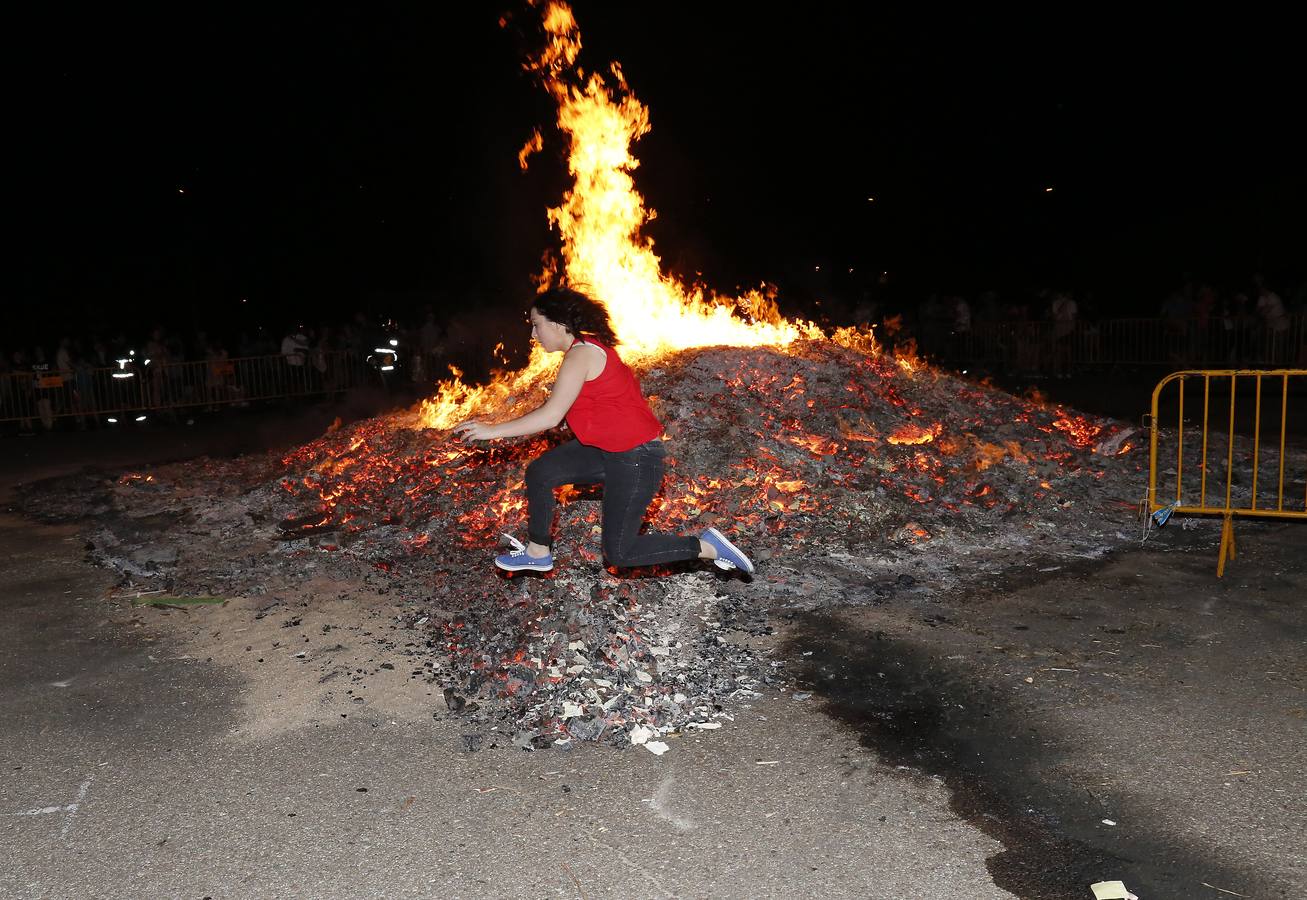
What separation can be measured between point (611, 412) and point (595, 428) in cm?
12

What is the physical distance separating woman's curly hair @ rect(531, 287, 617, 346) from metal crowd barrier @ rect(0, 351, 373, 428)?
711 inches

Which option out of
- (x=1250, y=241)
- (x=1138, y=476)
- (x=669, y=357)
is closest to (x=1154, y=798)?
(x=1138, y=476)

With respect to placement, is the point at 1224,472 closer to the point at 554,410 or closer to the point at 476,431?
the point at 554,410

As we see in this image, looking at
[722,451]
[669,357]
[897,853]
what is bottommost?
[897,853]

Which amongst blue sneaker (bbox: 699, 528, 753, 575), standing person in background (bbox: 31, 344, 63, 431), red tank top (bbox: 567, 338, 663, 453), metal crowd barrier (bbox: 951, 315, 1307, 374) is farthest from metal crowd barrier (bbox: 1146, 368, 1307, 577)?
standing person in background (bbox: 31, 344, 63, 431)

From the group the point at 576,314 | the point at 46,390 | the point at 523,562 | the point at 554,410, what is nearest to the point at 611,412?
the point at 554,410

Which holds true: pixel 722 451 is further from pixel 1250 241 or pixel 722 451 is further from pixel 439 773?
pixel 1250 241

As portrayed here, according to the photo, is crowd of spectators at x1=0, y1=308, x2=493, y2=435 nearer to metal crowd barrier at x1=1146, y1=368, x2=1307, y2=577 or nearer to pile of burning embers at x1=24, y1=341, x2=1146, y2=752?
pile of burning embers at x1=24, y1=341, x2=1146, y2=752

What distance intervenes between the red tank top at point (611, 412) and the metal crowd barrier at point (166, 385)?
18.2 metres

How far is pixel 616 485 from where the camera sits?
5.31 meters

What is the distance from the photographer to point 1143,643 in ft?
19.5

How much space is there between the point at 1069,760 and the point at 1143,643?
1.84 meters

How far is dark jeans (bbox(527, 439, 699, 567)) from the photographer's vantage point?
17.3ft

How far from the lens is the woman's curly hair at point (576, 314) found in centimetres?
528
